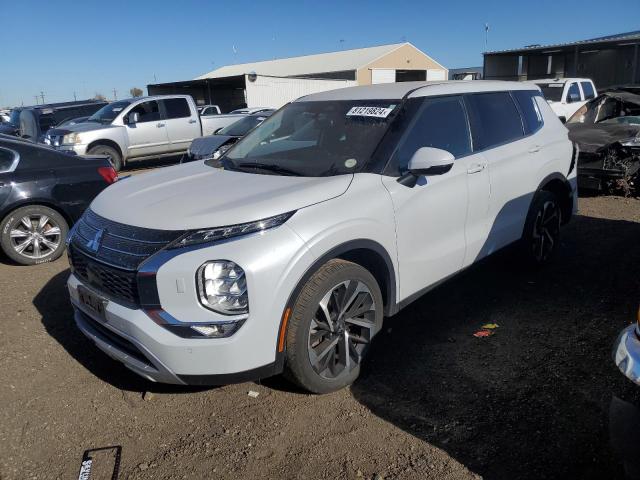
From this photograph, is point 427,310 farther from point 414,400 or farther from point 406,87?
point 406,87

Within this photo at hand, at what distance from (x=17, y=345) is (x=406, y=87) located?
3.58 metres

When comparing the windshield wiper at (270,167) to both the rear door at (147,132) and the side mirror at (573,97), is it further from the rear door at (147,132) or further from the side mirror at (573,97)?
the side mirror at (573,97)

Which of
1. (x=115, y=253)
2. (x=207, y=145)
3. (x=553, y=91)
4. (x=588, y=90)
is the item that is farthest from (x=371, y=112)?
(x=588, y=90)

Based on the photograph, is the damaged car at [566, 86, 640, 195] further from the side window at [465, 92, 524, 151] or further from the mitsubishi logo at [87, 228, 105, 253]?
the mitsubishi logo at [87, 228, 105, 253]

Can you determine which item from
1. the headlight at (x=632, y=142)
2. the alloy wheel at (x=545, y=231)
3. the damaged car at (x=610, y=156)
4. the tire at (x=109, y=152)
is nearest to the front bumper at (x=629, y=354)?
the alloy wheel at (x=545, y=231)

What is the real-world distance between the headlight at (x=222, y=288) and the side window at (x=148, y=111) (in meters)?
11.7

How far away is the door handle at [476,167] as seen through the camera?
12.8ft

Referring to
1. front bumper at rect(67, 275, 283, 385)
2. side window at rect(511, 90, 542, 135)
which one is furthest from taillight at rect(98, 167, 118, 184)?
side window at rect(511, 90, 542, 135)

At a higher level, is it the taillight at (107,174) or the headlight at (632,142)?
the taillight at (107,174)

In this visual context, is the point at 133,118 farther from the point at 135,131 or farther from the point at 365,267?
the point at 365,267

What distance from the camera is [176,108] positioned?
45.3 feet

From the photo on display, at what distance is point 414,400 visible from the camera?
3127mm

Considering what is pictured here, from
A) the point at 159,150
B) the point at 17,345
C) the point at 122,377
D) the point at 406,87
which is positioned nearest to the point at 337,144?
the point at 406,87

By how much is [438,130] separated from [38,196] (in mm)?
4454
